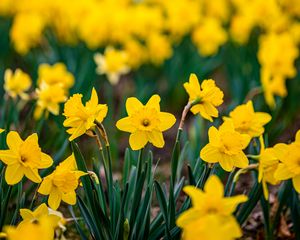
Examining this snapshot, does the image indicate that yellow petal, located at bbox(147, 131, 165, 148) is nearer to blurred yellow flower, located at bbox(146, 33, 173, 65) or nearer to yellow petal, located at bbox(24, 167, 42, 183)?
yellow petal, located at bbox(24, 167, 42, 183)

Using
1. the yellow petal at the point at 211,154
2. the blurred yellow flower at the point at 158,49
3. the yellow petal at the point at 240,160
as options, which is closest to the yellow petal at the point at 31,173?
the yellow petal at the point at 211,154

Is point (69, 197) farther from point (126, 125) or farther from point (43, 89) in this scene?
point (43, 89)

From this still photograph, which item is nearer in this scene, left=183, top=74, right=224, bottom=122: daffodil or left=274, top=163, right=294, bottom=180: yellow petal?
left=274, top=163, right=294, bottom=180: yellow petal

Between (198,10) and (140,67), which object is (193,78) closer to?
(140,67)

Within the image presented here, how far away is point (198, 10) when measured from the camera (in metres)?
4.91

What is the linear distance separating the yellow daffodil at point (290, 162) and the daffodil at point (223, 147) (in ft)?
0.38

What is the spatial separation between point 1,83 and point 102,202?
2.41m

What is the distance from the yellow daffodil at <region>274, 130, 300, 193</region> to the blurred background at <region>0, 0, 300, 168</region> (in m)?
1.88

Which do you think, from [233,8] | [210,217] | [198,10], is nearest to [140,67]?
[198,10]

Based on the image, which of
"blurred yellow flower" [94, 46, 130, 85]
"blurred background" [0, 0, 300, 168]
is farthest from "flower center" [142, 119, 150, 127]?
"blurred yellow flower" [94, 46, 130, 85]

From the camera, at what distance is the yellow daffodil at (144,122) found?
1.80 metres

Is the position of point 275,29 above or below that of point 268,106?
above

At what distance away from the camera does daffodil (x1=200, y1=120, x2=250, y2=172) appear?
1812 mm

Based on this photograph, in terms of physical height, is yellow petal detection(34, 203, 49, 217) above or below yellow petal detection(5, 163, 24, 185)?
below
